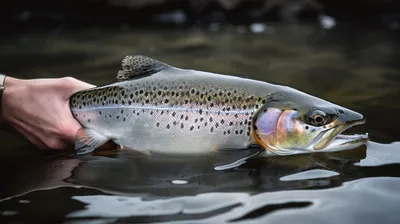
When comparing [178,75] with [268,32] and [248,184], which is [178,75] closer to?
[248,184]

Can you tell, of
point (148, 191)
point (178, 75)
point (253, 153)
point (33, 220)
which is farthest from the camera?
point (178, 75)

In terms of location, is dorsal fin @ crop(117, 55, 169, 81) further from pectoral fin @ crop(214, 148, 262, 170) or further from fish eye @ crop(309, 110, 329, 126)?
fish eye @ crop(309, 110, 329, 126)

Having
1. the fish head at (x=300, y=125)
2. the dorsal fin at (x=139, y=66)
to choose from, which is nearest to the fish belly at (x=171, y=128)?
the fish head at (x=300, y=125)

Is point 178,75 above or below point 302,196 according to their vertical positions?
above

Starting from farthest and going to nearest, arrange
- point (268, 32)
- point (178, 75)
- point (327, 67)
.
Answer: point (268, 32) → point (327, 67) → point (178, 75)

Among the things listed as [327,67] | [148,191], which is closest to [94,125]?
[148,191]

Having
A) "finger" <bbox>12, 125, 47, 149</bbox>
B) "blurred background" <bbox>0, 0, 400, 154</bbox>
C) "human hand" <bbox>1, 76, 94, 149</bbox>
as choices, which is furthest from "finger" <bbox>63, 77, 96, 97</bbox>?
"blurred background" <bbox>0, 0, 400, 154</bbox>

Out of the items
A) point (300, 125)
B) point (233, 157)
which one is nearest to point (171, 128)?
point (233, 157)
